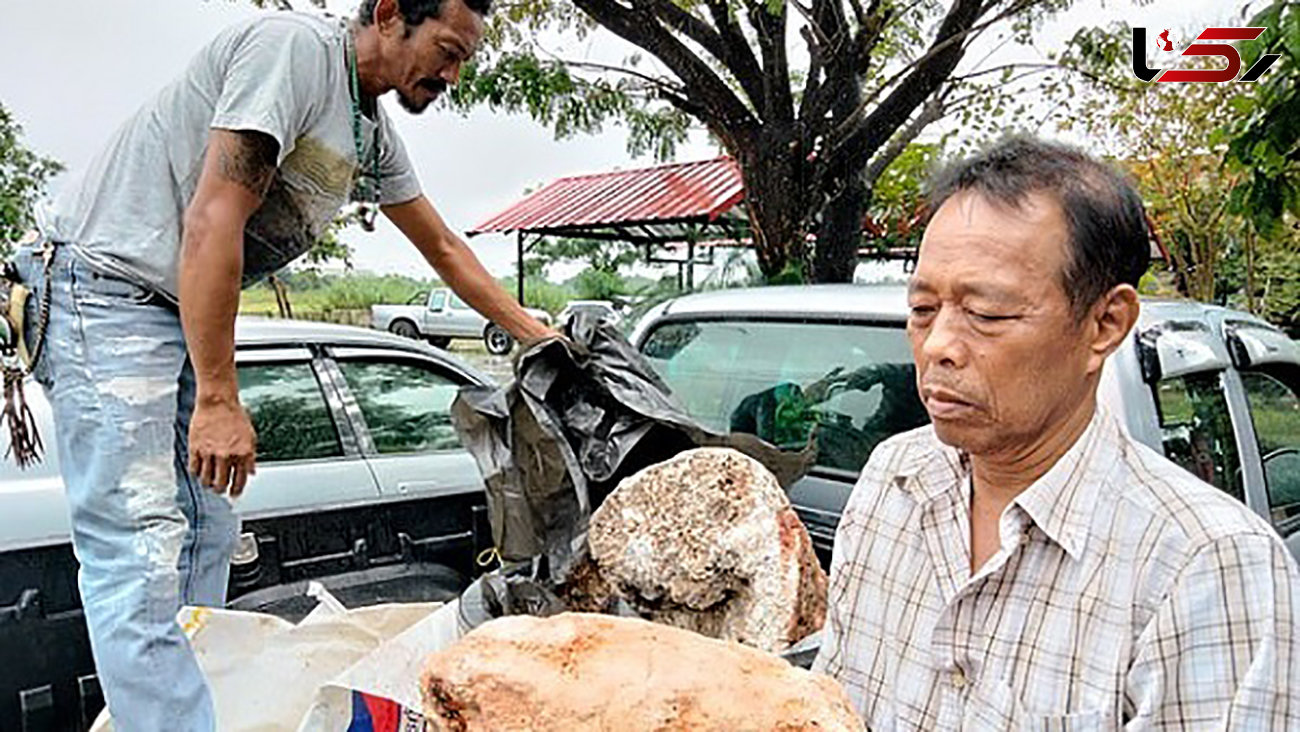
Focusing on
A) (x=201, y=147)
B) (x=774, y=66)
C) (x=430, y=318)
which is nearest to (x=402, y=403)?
(x=201, y=147)

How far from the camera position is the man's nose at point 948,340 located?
4.21 ft

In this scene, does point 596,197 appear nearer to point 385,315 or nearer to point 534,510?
point 385,315

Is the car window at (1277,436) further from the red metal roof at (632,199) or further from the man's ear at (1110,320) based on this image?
the red metal roof at (632,199)

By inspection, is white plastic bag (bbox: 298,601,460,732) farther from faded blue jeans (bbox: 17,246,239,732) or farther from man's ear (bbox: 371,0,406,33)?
man's ear (bbox: 371,0,406,33)

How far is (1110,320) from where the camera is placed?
1312mm

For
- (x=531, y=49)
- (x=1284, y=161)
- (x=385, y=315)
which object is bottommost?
(x=385, y=315)

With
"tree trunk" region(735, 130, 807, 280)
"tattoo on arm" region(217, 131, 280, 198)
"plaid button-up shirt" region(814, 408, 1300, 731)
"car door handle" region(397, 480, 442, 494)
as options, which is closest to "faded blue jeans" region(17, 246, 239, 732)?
"tattoo on arm" region(217, 131, 280, 198)

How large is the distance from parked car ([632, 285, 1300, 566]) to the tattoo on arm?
1.50 meters

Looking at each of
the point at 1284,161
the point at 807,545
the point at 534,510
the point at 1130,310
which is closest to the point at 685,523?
the point at 807,545

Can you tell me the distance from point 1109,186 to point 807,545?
99 centimetres

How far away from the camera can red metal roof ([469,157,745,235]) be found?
11.9m

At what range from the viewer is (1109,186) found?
131 cm

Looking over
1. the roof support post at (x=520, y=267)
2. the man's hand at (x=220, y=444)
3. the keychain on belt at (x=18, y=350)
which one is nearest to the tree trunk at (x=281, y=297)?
the roof support post at (x=520, y=267)

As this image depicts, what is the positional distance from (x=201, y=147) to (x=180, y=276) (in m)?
0.33
